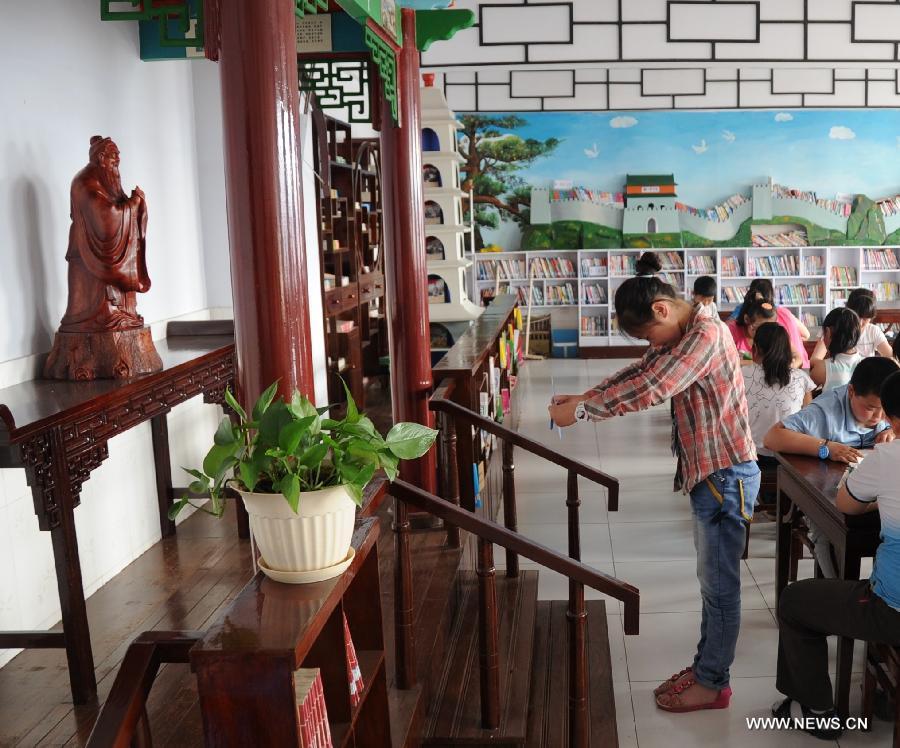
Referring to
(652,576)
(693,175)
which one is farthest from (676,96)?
(652,576)

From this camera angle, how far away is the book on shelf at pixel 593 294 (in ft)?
41.5

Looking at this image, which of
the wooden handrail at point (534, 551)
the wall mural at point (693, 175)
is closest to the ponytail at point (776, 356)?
the wooden handrail at point (534, 551)

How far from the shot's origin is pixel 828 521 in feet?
11.1

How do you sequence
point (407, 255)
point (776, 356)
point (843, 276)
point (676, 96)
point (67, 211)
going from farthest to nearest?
point (843, 276) → point (676, 96) → point (776, 356) → point (407, 255) → point (67, 211)

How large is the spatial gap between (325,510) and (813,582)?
1.87m

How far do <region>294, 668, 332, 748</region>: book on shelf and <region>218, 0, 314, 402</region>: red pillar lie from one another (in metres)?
0.98

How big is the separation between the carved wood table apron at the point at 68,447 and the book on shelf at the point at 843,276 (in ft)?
34.9

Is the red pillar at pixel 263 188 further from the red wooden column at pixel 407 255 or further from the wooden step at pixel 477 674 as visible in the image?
the red wooden column at pixel 407 255

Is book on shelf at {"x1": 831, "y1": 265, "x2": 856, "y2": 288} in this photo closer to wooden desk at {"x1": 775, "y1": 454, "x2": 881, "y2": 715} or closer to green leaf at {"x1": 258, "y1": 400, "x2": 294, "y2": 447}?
wooden desk at {"x1": 775, "y1": 454, "x2": 881, "y2": 715}

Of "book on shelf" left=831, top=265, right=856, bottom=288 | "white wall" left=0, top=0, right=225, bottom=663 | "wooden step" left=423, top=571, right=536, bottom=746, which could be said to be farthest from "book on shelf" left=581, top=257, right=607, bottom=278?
"wooden step" left=423, top=571, right=536, bottom=746

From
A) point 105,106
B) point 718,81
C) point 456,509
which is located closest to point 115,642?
point 456,509

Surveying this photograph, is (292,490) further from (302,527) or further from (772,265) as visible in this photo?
(772,265)

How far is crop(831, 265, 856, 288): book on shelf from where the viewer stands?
12.3m

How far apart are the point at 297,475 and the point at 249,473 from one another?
102mm
